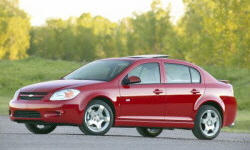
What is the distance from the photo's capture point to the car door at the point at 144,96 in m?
13.4

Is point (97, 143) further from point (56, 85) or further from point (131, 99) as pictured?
point (131, 99)

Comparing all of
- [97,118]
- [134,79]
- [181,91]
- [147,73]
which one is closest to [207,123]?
[181,91]

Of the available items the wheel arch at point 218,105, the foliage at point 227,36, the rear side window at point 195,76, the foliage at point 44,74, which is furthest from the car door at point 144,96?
the foliage at point 227,36

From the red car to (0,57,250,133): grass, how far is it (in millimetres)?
22833

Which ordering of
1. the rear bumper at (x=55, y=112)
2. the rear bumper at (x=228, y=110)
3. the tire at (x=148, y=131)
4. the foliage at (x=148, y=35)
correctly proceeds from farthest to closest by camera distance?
1. the foliage at (x=148, y=35)
2. the tire at (x=148, y=131)
3. the rear bumper at (x=228, y=110)
4. the rear bumper at (x=55, y=112)

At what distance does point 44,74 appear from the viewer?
2136 inches

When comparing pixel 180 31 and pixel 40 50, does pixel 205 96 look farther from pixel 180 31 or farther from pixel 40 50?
pixel 40 50

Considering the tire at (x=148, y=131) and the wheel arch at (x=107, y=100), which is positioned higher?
the wheel arch at (x=107, y=100)

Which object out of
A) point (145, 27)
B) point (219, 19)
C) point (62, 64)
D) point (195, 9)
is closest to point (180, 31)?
point (195, 9)

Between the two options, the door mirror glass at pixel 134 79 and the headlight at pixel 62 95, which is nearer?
the headlight at pixel 62 95

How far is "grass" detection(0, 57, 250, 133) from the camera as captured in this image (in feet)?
143

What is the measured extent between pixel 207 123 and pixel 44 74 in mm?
40453

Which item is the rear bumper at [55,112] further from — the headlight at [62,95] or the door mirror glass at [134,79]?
the door mirror glass at [134,79]

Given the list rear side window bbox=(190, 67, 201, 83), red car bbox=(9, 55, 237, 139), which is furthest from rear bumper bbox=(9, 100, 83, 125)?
rear side window bbox=(190, 67, 201, 83)
